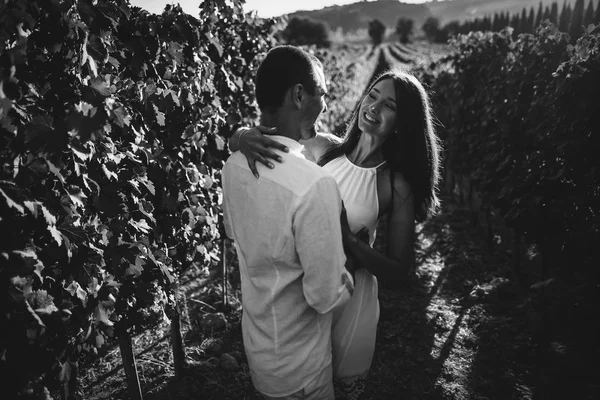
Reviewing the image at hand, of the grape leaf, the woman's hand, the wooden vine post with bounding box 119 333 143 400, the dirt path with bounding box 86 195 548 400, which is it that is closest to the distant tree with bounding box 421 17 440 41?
the dirt path with bounding box 86 195 548 400

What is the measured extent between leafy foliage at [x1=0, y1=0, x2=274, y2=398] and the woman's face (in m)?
1.14

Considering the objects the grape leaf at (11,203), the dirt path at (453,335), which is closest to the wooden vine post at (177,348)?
the dirt path at (453,335)

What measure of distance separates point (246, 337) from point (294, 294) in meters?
0.37

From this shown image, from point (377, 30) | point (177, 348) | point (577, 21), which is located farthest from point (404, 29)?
point (177, 348)

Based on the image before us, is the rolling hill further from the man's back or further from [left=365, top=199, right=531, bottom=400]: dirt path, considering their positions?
the man's back

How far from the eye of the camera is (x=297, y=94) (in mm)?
1479

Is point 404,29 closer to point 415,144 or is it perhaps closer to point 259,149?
point 415,144

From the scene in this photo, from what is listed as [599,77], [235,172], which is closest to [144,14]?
[235,172]

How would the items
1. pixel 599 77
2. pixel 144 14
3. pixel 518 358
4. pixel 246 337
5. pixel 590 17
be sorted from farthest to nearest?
pixel 590 17 → pixel 518 358 → pixel 599 77 → pixel 144 14 → pixel 246 337

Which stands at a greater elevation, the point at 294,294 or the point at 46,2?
the point at 46,2

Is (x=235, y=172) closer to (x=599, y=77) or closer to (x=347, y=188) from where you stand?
(x=347, y=188)

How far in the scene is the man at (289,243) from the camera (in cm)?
135

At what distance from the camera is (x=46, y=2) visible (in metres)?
1.53

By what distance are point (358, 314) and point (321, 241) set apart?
71cm
